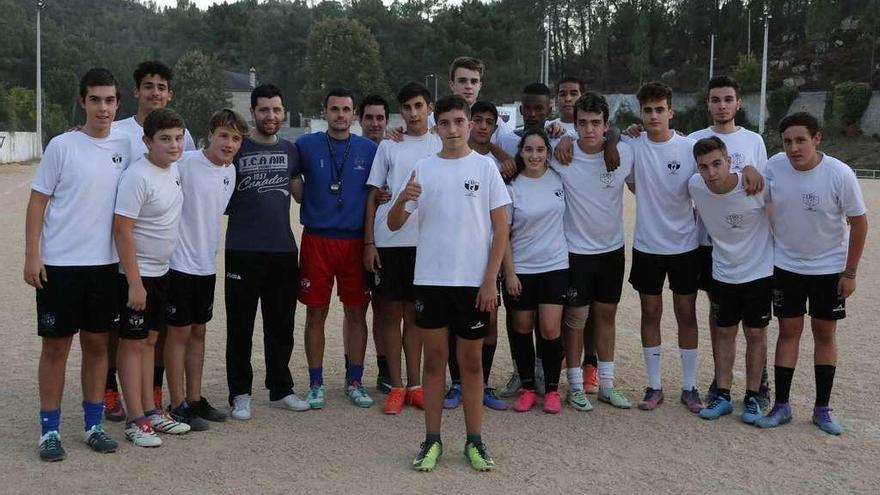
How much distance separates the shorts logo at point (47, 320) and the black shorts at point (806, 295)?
4.75 m

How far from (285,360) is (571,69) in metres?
87.3

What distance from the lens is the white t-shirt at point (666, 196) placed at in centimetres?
626

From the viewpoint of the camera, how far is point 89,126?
17.8 feet

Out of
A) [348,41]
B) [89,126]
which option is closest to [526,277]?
[89,126]

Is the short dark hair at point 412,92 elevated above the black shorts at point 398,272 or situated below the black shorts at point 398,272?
above

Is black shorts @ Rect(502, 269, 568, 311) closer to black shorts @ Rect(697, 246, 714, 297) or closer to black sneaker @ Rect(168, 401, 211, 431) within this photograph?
black shorts @ Rect(697, 246, 714, 297)

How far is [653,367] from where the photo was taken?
255 inches

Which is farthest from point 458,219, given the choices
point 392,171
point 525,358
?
point 525,358

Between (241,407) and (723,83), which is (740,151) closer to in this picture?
(723,83)

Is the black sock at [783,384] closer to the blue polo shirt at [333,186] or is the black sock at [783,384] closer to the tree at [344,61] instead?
the blue polo shirt at [333,186]

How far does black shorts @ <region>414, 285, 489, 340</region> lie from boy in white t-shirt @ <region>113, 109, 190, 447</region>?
1.72 meters

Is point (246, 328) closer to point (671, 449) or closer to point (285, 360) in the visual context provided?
point (285, 360)

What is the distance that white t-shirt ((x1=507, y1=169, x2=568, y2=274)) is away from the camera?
611 centimetres

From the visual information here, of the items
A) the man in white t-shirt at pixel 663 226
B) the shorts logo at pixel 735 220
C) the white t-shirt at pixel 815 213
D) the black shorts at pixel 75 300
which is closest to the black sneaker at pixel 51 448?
the black shorts at pixel 75 300
